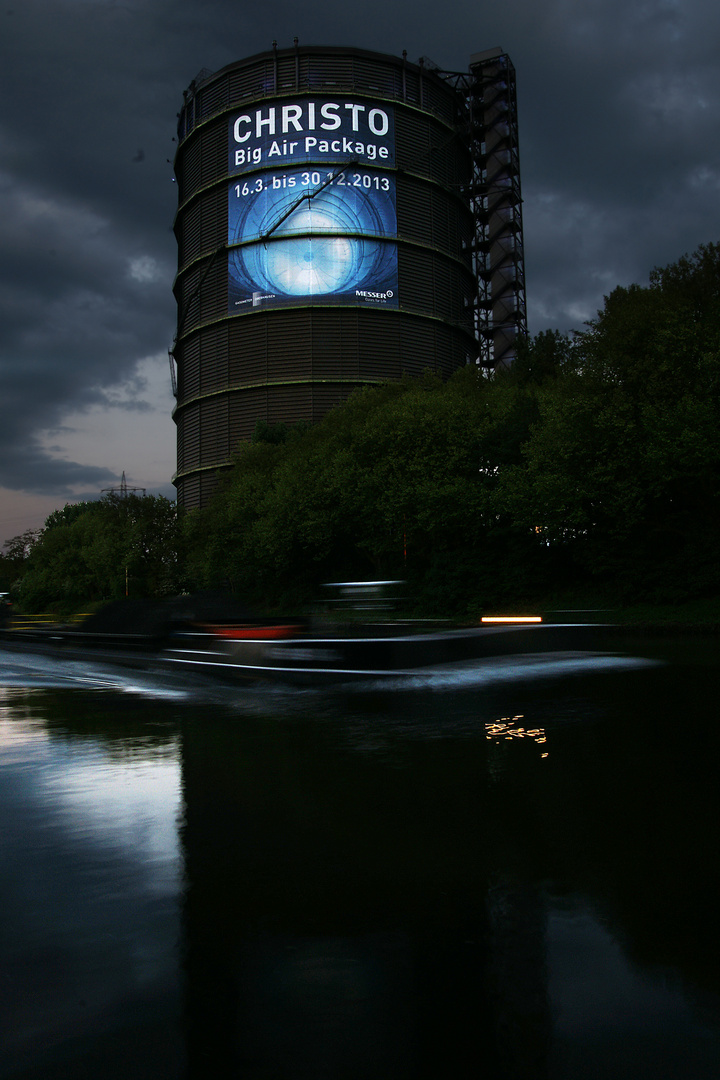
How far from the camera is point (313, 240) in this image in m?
60.7

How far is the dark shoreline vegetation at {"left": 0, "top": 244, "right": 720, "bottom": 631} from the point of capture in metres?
29.0

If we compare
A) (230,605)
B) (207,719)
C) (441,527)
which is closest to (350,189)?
(441,527)

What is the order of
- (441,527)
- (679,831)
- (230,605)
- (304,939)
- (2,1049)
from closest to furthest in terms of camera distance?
(2,1049) → (304,939) → (679,831) → (230,605) → (441,527)

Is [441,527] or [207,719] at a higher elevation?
[441,527]

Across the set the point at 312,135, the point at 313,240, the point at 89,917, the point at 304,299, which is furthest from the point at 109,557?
the point at 89,917

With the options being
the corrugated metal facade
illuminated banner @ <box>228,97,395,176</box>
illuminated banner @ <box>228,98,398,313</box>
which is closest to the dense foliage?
the corrugated metal facade

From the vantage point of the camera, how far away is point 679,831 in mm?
4652

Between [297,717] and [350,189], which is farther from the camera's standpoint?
[350,189]

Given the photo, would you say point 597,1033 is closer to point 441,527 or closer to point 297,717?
point 297,717

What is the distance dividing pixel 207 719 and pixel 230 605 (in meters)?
7.06

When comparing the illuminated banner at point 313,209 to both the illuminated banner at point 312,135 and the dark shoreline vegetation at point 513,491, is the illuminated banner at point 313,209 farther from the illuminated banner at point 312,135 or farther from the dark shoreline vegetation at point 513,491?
the dark shoreline vegetation at point 513,491

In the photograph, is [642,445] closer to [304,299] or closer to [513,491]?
[513,491]

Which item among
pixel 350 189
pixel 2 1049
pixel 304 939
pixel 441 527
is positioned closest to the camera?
pixel 2 1049

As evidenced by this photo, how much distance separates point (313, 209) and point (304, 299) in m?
6.63
